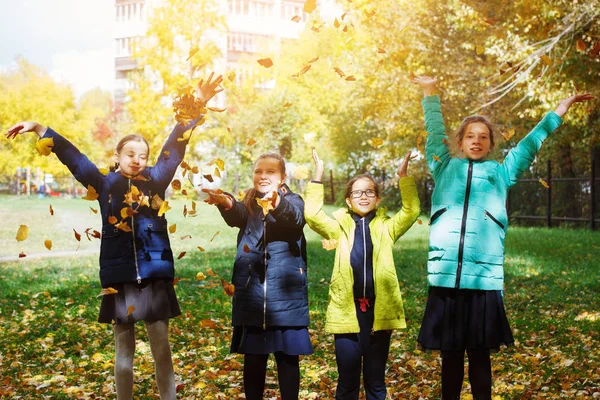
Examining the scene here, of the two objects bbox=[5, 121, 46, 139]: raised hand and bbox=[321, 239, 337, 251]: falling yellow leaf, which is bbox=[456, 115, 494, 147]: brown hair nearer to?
bbox=[321, 239, 337, 251]: falling yellow leaf

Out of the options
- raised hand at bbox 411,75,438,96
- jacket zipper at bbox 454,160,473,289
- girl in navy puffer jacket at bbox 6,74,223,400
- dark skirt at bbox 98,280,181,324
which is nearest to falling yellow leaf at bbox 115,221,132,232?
girl in navy puffer jacket at bbox 6,74,223,400

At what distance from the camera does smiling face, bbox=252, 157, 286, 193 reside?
4.13 meters

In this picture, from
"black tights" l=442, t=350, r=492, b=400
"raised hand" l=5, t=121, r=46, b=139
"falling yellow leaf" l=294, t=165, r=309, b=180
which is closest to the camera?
"falling yellow leaf" l=294, t=165, r=309, b=180

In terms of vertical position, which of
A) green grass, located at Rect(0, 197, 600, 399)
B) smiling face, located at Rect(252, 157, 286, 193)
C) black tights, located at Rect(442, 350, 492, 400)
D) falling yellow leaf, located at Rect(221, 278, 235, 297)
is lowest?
green grass, located at Rect(0, 197, 600, 399)

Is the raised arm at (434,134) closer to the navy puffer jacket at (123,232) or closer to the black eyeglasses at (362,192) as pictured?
the black eyeglasses at (362,192)

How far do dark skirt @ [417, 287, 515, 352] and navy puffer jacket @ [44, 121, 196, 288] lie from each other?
159cm

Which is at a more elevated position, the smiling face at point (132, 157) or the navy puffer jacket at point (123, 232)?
the smiling face at point (132, 157)

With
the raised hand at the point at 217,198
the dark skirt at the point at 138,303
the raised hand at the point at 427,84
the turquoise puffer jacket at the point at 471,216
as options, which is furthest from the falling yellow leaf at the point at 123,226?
the raised hand at the point at 427,84

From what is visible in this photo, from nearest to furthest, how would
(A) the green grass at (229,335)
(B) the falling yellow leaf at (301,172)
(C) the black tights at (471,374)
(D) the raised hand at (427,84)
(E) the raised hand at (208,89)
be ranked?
1. (B) the falling yellow leaf at (301,172)
2. (C) the black tights at (471,374)
3. (E) the raised hand at (208,89)
4. (D) the raised hand at (427,84)
5. (A) the green grass at (229,335)

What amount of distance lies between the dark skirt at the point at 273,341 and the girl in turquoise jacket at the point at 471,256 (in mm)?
719

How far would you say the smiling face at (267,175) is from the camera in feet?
13.5

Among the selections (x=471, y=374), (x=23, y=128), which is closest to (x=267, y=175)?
(x=23, y=128)

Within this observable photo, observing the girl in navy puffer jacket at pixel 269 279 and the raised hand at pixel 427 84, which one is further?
the raised hand at pixel 427 84

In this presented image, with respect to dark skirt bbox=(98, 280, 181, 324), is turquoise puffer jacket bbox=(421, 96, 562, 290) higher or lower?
higher
